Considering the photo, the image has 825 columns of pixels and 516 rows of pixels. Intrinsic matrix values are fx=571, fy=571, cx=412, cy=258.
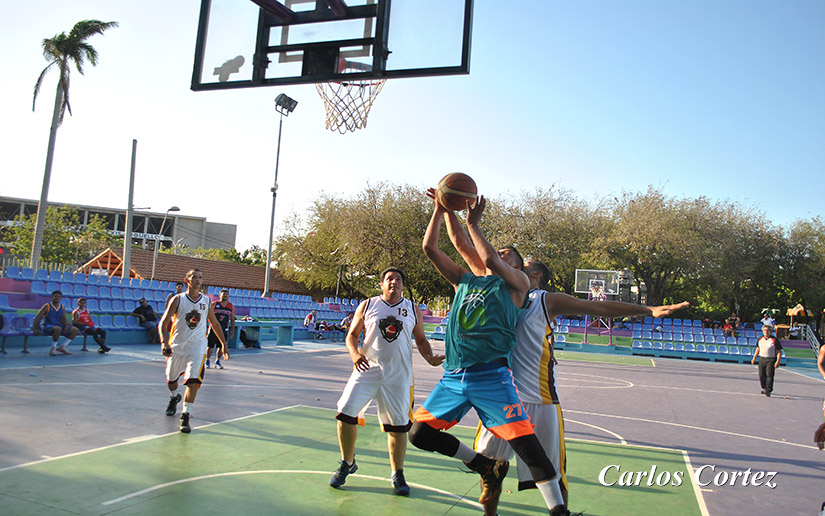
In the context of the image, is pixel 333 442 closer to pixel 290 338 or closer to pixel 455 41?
pixel 455 41

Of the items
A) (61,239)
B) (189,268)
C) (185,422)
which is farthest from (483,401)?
(61,239)

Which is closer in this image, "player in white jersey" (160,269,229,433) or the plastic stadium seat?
"player in white jersey" (160,269,229,433)

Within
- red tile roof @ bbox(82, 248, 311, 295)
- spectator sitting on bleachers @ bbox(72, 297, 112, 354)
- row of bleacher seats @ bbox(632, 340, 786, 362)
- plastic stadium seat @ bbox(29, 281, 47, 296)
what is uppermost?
red tile roof @ bbox(82, 248, 311, 295)

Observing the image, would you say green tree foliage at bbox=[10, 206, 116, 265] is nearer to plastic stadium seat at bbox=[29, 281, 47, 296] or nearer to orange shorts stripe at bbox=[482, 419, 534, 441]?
plastic stadium seat at bbox=[29, 281, 47, 296]

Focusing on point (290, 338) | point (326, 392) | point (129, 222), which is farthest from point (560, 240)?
point (326, 392)

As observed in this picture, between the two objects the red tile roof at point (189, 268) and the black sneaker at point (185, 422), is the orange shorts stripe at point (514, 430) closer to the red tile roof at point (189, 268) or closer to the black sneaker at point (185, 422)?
the black sneaker at point (185, 422)

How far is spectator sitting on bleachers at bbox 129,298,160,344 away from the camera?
16766mm

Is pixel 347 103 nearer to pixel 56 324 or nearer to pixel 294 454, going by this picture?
pixel 294 454

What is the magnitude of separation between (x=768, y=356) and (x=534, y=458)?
12357 mm

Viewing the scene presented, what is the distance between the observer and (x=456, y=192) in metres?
4.11

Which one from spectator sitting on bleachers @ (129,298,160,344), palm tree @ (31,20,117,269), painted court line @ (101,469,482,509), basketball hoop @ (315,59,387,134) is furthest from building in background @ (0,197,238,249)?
painted court line @ (101,469,482,509)

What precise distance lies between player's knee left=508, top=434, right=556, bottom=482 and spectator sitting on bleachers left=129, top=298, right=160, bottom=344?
15532 millimetres

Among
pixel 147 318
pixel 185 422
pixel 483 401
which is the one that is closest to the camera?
pixel 483 401

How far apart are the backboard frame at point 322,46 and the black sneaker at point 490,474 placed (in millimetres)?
4790
